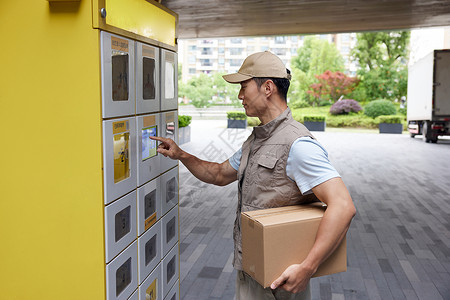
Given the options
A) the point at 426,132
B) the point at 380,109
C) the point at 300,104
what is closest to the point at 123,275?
the point at 426,132

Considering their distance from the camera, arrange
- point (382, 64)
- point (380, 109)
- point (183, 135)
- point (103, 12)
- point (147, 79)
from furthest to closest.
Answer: point (382, 64) → point (380, 109) → point (183, 135) → point (147, 79) → point (103, 12)

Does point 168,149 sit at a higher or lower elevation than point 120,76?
lower

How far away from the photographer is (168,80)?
9.90 feet

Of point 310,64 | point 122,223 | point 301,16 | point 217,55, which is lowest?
point 122,223

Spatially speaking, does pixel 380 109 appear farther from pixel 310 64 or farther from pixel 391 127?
pixel 310 64

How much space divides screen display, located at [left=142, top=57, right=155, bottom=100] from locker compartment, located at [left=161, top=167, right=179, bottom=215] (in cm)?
53

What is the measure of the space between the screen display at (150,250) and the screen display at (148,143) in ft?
1.66

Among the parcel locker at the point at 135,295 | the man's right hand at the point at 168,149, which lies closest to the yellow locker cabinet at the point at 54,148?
the parcel locker at the point at 135,295

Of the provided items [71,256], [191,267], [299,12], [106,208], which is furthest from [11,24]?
[299,12]

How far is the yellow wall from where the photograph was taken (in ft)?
7.03

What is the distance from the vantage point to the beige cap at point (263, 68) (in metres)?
2.23

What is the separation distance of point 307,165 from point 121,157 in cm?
89

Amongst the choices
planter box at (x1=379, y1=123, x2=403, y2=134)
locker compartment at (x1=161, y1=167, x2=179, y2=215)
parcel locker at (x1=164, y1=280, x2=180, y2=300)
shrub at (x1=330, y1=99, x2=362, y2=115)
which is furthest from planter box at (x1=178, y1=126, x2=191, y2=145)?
shrub at (x1=330, y1=99, x2=362, y2=115)

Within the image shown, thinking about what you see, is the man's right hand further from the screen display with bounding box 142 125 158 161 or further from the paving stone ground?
the paving stone ground
